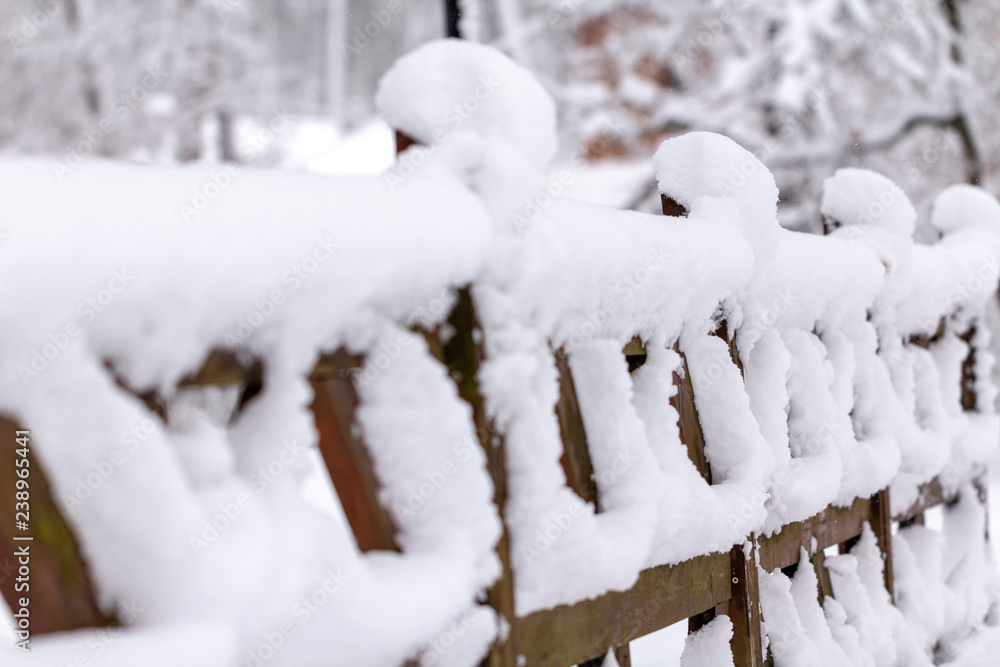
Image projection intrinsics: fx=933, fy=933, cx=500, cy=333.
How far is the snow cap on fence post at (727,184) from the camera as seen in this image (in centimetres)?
205

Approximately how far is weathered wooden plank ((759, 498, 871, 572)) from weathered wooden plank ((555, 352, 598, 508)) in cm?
70

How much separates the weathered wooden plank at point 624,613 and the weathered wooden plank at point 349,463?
0.92 feet

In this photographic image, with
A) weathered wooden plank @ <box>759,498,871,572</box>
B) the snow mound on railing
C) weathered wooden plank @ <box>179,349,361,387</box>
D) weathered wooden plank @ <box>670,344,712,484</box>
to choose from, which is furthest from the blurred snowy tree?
weathered wooden plank @ <box>179,349,361,387</box>

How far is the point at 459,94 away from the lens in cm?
138

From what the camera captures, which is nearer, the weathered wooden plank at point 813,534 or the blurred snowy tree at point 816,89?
the weathered wooden plank at point 813,534

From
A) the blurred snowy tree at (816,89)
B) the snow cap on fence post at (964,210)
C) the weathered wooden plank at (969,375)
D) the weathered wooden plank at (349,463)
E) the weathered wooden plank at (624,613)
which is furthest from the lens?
the blurred snowy tree at (816,89)

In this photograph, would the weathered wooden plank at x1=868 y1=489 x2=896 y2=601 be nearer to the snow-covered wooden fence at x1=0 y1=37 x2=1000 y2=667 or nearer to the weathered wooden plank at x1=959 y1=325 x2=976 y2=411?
the snow-covered wooden fence at x1=0 y1=37 x2=1000 y2=667

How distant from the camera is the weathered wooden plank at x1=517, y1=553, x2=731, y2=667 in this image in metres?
1.42

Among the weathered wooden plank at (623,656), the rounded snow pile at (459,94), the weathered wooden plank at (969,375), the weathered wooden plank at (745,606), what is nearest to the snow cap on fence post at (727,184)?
the weathered wooden plank at (745,606)

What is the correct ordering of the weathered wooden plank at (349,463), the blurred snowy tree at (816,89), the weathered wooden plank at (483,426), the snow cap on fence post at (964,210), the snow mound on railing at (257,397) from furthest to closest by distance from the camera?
the blurred snowy tree at (816,89) → the snow cap on fence post at (964,210) → the weathered wooden plank at (483,426) → the weathered wooden plank at (349,463) → the snow mound on railing at (257,397)

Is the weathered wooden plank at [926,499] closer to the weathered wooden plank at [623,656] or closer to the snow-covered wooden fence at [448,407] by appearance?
the snow-covered wooden fence at [448,407]

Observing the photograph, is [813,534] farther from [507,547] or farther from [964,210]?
[964,210]

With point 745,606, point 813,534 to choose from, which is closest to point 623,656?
point 745,606

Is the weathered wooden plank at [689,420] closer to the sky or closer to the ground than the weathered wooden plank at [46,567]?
closer to the ground
